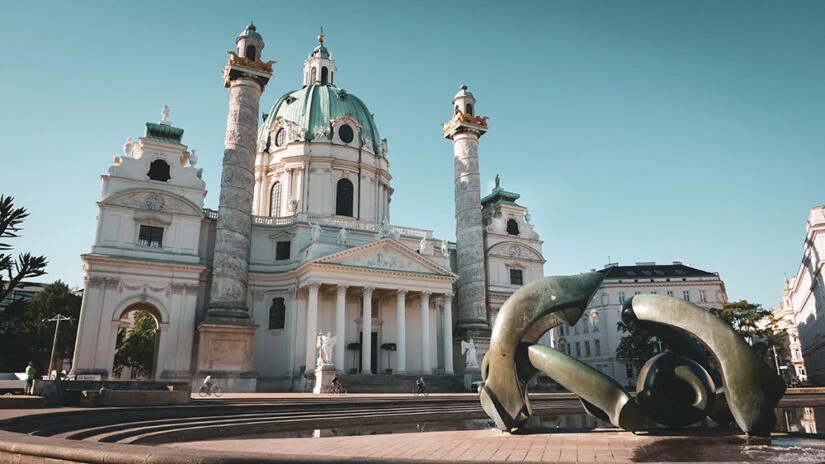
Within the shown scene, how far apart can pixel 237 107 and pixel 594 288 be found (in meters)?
31.9

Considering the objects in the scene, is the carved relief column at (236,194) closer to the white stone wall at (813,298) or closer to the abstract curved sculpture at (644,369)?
the abstract curved sculpture at (644,369)

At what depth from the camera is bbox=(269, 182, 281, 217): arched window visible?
47.7m

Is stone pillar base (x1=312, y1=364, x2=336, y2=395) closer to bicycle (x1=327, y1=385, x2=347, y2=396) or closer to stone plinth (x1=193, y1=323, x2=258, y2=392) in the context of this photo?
bicycle (x1=327, y1=385, x2=347, y2=396)

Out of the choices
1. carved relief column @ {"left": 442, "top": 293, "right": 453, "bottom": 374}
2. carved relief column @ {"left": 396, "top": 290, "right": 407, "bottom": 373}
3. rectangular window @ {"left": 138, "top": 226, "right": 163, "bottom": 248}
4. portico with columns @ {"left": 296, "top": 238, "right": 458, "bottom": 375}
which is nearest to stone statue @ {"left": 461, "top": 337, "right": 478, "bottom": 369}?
carved relief column @ {"left": 442, "top": 293, "right": 453, "bottom": 374}

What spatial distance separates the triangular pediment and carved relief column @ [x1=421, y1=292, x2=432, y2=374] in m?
2.06

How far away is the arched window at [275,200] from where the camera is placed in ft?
156

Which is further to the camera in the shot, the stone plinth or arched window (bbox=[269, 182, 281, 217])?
arched window (bbox=[269, 182, 281, 217])

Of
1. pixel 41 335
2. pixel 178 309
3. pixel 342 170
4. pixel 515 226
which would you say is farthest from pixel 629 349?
pixel 41 335

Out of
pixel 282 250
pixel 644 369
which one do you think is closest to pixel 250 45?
pixel 282 250

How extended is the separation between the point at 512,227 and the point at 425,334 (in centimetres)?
1629

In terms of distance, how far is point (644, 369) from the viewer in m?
11.0

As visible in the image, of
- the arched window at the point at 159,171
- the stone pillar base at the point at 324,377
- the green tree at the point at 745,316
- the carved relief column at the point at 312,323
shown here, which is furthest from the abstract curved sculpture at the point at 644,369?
the green tree at the point at 745,316

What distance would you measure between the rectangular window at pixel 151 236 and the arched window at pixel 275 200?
12235 mm

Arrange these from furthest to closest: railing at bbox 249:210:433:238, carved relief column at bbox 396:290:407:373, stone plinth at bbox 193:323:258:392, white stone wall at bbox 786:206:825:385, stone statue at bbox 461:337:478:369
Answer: white stone wall at bbox 786:206:825:385 → railing at bbox 249:210:433:238 → stone statue at bbox 461:337:478:369 → carved relief column at bbox 396:290:407:373 → stone plinth at bbox 193:323:258:392
